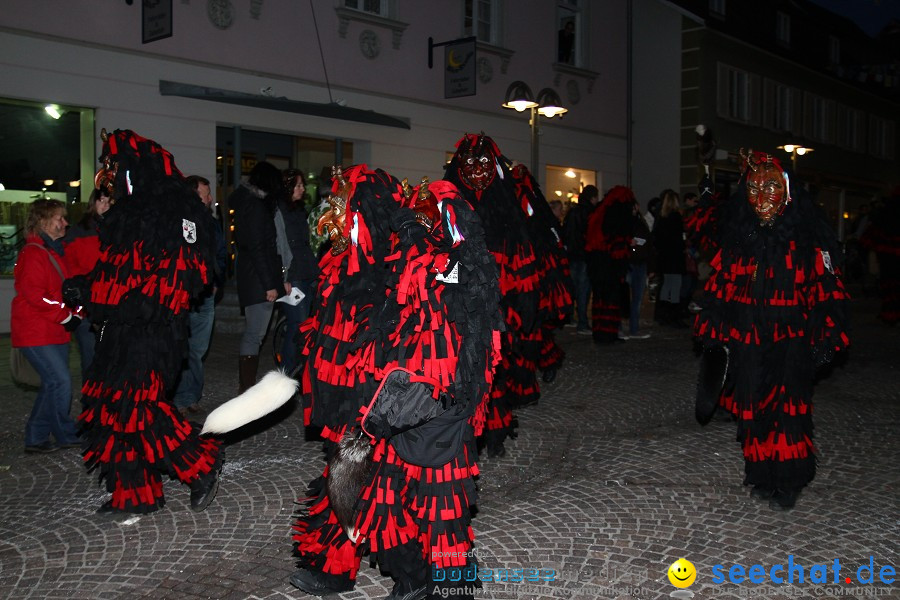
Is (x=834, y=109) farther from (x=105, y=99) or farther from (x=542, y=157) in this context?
(x=105, y=99)

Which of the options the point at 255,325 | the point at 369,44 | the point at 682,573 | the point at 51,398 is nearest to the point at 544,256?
the point at 255,325

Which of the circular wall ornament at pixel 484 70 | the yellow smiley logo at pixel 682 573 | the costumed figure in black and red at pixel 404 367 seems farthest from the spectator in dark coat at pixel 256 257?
the circular wall ornament at pixel 484 70

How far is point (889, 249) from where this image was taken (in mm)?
12797

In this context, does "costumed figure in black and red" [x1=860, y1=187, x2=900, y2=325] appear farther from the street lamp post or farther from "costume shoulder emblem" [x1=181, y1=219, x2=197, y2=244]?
"costume shoulder emblem" [x1=181, y1=219, x2=197, y2=244]

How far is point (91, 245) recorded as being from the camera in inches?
235

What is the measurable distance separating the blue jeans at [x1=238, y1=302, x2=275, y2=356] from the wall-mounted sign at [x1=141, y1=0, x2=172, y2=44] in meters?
6.13

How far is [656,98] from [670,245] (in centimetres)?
1373

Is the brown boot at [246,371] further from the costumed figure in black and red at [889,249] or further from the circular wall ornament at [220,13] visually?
the costumed figure in black and red at [889,249]

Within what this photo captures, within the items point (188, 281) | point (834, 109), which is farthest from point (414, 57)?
point (834, 109)

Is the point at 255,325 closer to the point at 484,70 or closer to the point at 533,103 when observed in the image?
the point at 533,103

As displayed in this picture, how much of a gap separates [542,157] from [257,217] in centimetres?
1265

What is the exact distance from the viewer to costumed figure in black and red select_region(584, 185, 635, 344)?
10.7 metres

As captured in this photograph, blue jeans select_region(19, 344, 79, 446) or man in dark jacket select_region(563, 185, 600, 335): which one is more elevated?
man in dark jacket select_region(563, 185, 600, 335)

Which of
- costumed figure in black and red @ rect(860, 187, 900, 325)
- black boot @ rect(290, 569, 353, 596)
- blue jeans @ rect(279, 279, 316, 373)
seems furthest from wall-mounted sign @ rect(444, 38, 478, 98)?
black boot @ rect(290, 569, 353, 596)
